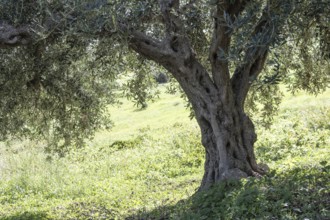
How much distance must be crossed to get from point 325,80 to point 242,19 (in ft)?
24.6

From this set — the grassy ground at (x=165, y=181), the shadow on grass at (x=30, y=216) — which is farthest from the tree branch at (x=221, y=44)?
the shadow on grass at (x=30, y=216)

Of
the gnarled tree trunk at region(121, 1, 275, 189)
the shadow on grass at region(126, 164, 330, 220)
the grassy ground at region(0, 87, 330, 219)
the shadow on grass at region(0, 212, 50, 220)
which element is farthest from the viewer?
the shadow on grass at region(0, 212, 50, 220)

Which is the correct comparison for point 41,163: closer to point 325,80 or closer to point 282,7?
point 325,80

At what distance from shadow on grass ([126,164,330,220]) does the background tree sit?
81cm

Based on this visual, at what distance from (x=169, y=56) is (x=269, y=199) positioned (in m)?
3.99

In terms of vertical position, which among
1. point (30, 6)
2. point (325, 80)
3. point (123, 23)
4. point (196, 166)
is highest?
point (30, 6)

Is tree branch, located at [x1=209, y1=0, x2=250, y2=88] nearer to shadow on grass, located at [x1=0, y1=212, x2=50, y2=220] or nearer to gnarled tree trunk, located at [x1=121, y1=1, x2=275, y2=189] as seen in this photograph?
gnarled tree trunk, located at [x1=121, y1=1, x2=275, y2=189]

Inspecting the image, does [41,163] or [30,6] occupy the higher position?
[30,6]

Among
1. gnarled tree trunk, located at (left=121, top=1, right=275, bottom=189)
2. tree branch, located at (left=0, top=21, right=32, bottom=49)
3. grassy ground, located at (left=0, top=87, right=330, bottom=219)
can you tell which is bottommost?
Answer: grassy ground, located at (left=0, top=87, right=330, bottom=219)

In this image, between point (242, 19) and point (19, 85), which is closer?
point (242, 19)

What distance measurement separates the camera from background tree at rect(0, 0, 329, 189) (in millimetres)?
7324

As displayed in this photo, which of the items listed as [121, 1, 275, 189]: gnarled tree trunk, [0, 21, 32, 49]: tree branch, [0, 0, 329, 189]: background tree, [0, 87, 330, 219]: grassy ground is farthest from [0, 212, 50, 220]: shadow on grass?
[121, 1, 275, 189]: gnarled tree trunk

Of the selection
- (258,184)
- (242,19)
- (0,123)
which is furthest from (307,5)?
(0,123)

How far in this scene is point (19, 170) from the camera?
20.4m
